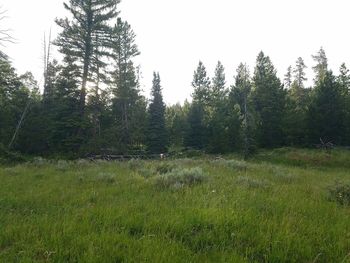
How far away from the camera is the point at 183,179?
10133 millimetres

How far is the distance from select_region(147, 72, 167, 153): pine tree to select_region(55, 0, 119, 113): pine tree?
56.0 ft

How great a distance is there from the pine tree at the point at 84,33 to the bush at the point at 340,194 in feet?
88.6

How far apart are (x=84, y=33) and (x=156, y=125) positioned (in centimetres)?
1970

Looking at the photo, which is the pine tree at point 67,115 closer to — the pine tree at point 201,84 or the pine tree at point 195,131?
the pine tree at point 195,131

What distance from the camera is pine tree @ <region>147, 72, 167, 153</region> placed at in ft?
157

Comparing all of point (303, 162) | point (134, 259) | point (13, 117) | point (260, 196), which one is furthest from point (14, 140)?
point (134, 259)

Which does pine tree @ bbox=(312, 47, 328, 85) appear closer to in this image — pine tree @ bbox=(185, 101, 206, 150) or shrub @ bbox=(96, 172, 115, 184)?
pine tree @ bbox=(185, 101, 206, 150)

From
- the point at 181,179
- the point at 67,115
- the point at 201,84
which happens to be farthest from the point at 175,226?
the point at 201,84

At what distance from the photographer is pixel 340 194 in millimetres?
8547

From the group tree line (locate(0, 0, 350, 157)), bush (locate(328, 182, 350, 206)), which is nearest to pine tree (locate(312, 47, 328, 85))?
tree line (locate(0, 0, 350, 157))

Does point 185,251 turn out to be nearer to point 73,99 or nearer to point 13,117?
point 73,99

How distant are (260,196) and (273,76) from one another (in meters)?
43.7

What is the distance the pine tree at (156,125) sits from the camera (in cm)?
4797

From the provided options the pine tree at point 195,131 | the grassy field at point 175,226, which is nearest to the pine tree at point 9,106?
the pine tree at point 195,131
